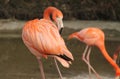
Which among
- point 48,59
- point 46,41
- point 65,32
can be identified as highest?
point 46,41

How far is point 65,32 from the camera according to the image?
923 cm

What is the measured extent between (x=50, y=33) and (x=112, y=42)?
344 cm

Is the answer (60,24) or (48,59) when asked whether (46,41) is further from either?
(48,59)

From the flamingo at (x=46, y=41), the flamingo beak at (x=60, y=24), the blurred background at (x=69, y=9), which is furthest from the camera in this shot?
the blurred background at (x=69, y=9)

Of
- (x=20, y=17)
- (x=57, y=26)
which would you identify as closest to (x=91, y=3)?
(x=20, y=17)

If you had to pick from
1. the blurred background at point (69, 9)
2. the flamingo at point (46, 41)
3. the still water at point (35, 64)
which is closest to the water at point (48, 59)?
the still water at point (35, 64)

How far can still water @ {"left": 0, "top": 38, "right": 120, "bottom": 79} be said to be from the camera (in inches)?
249

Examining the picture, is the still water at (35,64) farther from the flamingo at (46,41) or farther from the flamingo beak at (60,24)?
the flamingo at (46,41)

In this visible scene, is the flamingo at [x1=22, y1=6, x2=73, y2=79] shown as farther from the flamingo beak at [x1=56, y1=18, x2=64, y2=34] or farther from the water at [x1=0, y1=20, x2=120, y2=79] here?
the water at [x1=0, y1=20, x2=120, y2=79]

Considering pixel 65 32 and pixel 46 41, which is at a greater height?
pixel 46 41

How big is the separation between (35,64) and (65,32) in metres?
2.35

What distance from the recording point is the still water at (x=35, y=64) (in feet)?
20.8

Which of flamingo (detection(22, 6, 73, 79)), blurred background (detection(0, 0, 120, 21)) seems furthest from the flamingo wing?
blurred background (detection(0, 0, 120, 21))

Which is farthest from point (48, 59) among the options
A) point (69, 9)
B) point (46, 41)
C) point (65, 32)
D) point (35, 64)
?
point (69, 9)
